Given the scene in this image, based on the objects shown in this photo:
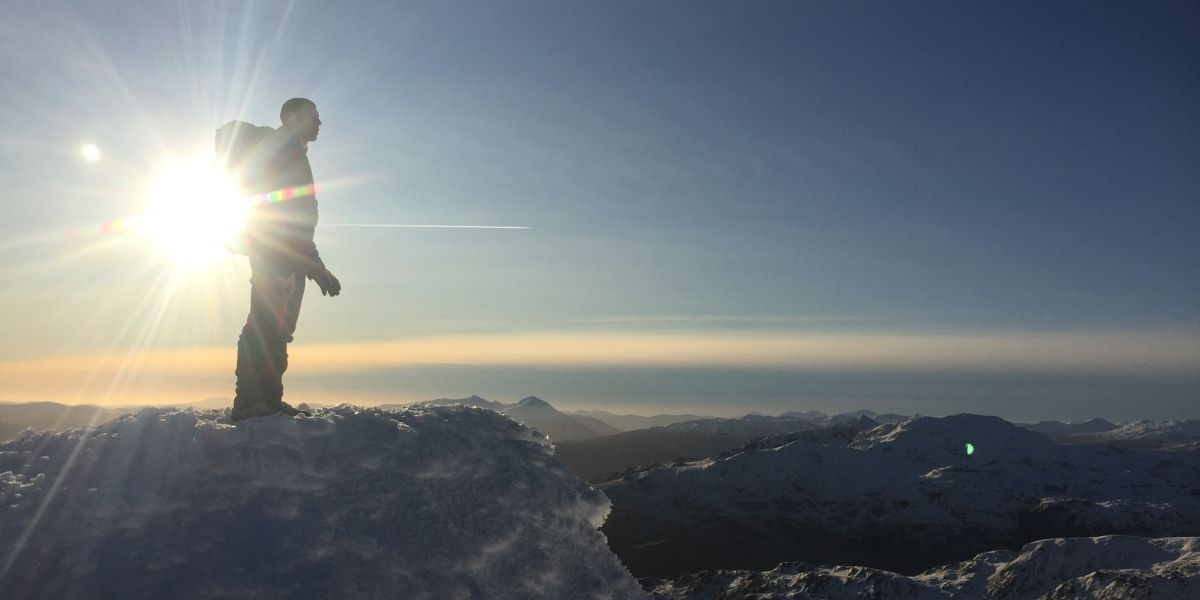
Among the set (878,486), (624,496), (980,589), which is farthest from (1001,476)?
(980,589)

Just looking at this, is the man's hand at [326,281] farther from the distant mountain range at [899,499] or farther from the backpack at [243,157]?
the distant mountain range at [899,499]

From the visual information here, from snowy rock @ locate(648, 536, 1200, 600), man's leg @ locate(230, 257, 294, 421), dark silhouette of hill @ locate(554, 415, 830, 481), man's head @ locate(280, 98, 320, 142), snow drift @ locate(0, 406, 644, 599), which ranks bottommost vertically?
dark silhouette of hill @ locate(554, 415, 830, 481)

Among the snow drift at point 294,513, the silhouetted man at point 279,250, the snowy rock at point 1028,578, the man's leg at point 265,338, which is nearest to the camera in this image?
the snow drift at point 294,513

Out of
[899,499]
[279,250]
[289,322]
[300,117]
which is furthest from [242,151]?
[899,499]

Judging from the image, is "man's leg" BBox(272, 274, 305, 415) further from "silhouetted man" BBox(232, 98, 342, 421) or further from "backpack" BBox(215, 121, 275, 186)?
"backpack" BBox(215, 121, 275, 186)

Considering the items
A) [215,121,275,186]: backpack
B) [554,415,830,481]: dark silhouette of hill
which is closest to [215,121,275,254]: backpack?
[215,121,275,186]: backpack

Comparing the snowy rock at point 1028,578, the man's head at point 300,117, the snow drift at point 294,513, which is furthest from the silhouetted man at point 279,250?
the snowy rock at point 1028,578

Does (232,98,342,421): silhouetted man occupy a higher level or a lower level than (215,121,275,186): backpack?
lower
